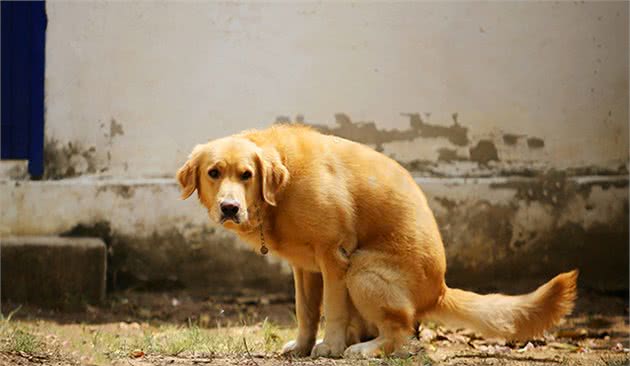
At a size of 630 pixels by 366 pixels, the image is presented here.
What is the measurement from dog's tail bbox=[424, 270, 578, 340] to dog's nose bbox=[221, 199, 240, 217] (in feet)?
4.66

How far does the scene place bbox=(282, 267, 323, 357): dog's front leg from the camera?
6.22 meters

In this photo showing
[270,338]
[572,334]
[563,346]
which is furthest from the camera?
[572,334]

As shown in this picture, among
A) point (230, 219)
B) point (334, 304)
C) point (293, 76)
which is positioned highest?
point (293, 76)

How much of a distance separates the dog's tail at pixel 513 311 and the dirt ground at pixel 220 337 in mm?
237

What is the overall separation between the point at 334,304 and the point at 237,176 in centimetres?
95

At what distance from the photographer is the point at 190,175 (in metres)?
5.88

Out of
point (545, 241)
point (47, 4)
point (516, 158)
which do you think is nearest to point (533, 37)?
point (516, 158)

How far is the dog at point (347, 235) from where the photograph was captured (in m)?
5.78

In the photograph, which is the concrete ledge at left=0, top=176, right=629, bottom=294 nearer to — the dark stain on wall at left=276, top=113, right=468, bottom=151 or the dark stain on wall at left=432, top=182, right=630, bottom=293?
the dark stain on wall at left=432, top=182, right=630, bottom=293

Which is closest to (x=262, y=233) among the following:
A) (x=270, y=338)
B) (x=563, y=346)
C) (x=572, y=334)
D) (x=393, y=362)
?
(x=393, y=362)

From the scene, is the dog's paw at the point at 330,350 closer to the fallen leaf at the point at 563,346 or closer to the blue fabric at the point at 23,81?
the fallen leaf at the point at 563,346

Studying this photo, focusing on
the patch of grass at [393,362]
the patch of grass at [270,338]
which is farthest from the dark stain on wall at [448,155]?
the patch of grass at [393,362]

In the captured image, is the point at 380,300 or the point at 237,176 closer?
the point at 237,176

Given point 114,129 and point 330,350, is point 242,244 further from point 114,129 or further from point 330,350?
point 330,350
